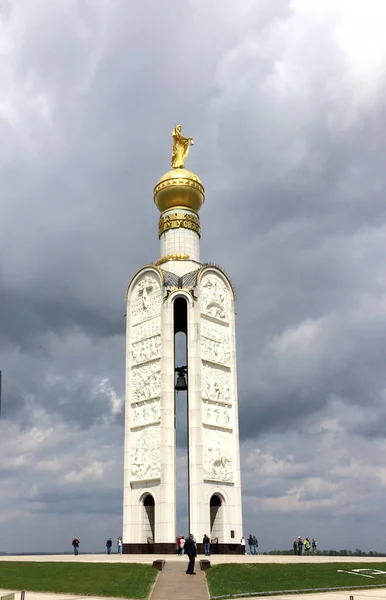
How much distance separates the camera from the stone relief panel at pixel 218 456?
113 ft

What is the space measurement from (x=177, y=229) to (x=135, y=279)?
13.4 ft

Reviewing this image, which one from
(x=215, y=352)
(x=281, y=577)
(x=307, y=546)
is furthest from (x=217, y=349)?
(x=281, y=577)

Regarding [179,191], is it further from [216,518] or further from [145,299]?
[216,518]

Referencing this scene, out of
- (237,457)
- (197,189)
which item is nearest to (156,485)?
(237,457)

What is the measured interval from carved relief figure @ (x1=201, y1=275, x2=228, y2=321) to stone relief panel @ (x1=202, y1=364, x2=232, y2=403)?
3.41 meters

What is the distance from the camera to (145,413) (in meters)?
36.2

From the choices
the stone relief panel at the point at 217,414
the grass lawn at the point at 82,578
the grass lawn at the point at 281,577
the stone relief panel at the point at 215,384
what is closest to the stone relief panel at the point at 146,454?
the stone relief panel at the point at 217,414

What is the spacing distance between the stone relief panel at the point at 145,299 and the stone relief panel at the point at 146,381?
3.06 metres

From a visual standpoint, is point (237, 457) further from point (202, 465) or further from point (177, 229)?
point (177, 229)

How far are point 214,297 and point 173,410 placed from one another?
7415 mm

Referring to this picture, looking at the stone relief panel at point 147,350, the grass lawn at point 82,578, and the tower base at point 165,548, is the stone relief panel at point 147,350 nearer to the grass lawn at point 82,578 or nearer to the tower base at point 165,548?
the tower base at point 165,548

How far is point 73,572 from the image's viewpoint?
2119 cm

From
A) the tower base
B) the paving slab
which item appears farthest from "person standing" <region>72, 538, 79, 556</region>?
the paving slab

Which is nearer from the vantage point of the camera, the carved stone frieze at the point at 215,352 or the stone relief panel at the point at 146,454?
the stone relief panel at the point at 146,454
